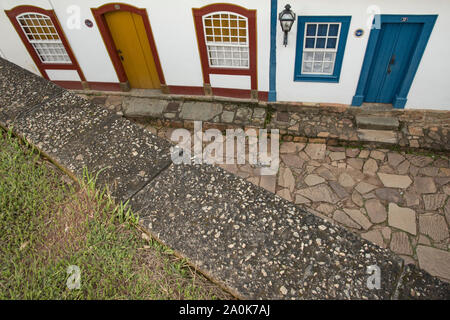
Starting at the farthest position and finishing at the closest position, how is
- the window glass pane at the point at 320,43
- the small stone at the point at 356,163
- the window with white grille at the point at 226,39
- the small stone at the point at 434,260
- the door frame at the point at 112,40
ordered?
1. the door frame at the point at 112,40
2. the window with white grille at the point at 226,39
3. the window glass pane at the point at 320,43
4. the small stone at the point at 356,163
5. the small stone at the point at 434,260

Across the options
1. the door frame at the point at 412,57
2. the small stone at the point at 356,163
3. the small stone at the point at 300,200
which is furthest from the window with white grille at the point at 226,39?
the small stone at the point at 300,200

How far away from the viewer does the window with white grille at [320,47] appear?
22.2 feet

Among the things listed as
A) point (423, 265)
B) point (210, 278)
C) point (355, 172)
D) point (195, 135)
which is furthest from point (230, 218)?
point (195, 135)

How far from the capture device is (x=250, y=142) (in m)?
7.53

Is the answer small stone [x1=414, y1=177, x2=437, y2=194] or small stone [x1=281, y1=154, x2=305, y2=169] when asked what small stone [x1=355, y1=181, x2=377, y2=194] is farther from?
small stone [x1=281, y1=154, x2=305, y2=169]

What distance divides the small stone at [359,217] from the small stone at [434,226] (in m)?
0.95

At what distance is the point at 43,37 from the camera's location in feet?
27.7

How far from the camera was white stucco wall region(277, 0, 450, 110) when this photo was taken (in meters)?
6.11

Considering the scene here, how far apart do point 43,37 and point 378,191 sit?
31.5ft

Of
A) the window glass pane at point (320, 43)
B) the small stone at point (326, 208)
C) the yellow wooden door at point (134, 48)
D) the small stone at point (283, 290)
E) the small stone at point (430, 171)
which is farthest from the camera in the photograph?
the yellow wooden door at point (134, 48)

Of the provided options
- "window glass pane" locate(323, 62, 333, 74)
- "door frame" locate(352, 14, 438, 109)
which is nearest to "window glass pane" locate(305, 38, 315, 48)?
"window glass pane" locate(323, 62, 333, 74)

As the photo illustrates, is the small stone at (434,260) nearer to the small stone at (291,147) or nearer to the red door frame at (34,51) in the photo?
the small stone at (291,147)

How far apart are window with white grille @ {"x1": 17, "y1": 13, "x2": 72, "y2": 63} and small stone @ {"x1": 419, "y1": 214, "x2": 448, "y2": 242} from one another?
9719mm

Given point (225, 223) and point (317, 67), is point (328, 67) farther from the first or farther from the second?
point (225, 223)
